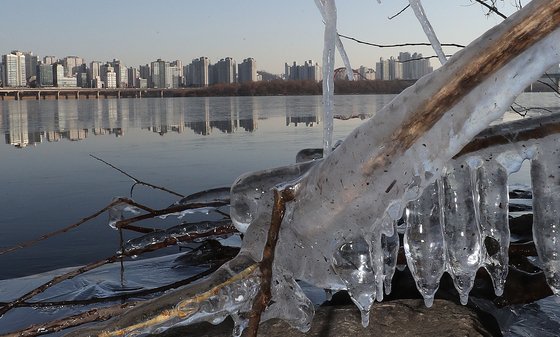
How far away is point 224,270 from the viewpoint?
119 cm

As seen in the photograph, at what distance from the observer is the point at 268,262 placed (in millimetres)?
1081

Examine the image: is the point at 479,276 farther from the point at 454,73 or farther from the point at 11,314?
the point at 11,314

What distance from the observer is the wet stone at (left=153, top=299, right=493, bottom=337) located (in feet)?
7.10

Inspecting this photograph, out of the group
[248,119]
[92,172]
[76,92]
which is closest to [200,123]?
[248,119]

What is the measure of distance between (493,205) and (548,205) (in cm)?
13

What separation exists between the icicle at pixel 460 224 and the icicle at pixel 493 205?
0.03 metres

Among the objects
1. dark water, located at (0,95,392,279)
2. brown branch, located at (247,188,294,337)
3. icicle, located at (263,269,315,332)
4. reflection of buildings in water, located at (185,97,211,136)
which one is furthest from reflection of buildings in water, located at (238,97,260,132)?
brown branch, located at (247,188,294,337)

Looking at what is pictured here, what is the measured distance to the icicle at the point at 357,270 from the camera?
1.21 m

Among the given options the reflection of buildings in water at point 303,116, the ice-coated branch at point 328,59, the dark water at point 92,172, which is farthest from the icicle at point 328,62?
the reflection of buildings in water at point 303,116

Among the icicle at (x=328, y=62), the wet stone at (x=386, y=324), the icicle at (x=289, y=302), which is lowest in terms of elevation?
the wet stone at (x=386, y=324)

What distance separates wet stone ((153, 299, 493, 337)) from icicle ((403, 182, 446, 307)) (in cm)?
85

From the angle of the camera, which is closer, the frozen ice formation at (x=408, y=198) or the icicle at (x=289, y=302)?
the frozen ice formation at (x=408, y=198)

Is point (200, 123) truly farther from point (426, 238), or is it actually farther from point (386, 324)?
point (426, 238)

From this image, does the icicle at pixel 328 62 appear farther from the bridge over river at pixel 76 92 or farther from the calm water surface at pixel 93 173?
the bridge over river at pixel 76 92
